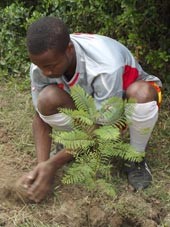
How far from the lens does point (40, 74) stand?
2.84 meters

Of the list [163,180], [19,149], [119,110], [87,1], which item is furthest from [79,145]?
[87,1]

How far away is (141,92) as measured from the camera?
8.91 ft

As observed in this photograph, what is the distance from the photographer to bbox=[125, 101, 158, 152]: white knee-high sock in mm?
2721

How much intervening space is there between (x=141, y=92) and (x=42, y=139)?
0.61m

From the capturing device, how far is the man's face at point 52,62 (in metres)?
2.53

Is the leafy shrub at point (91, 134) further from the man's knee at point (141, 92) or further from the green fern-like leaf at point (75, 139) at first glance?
the man's knee at point (141, 92)

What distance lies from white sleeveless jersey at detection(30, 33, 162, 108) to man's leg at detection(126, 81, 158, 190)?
3.5 inches

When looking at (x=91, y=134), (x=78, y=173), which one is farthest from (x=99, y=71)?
(x=78, y=173)

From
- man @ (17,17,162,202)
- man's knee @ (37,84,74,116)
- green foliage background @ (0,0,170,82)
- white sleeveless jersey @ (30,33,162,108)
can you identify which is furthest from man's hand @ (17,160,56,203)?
green foliage background @ (0,0,170,82)

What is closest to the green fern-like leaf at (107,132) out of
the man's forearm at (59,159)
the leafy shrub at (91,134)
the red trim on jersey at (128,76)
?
the leafy shrub at (91,134)

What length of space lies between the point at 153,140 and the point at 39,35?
1.18 m

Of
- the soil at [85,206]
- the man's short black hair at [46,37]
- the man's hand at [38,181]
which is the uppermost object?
the man's short black hair at [46,37]

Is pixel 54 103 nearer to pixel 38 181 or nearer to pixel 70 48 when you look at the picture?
pixel 70 48

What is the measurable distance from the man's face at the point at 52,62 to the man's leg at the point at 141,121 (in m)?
0.36
